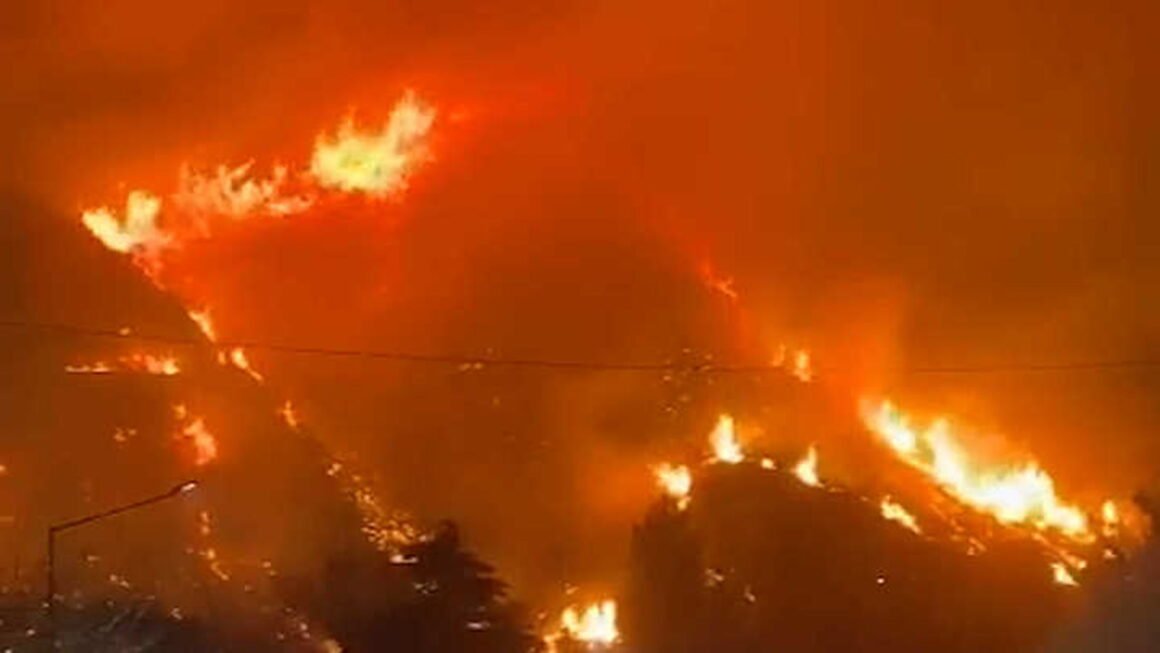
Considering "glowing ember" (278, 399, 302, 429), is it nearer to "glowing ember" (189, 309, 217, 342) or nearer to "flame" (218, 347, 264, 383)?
"flame" (218, 347, 264, 383)

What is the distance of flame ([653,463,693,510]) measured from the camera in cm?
6028

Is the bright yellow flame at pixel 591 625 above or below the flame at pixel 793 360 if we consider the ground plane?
below

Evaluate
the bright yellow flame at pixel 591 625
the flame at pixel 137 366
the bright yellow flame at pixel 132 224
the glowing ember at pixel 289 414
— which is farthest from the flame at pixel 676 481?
the bright yellow flame at pixel 132 224

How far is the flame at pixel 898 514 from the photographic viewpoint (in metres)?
63.9

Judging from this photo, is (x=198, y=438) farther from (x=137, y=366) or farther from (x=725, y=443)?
(x=725, y=443)

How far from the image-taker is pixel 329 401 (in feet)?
195

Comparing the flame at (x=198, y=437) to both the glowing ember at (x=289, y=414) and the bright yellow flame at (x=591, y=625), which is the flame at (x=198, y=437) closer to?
the glowing ember at (x=289, y=414)

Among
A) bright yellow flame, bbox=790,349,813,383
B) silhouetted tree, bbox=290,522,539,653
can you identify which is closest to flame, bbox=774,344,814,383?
bright yellow flame, bbox=790,349,813,383

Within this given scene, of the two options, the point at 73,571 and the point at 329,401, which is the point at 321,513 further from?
the point at 73,571

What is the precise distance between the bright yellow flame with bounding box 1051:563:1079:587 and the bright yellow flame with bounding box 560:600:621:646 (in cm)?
1397

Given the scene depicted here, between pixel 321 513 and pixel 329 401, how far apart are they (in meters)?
3.62

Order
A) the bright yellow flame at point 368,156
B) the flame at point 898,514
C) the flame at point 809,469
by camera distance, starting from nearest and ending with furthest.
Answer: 1. the bright yellow flame at point 368,156
2. the flame at point 898,514
3. the flame at point 809,469

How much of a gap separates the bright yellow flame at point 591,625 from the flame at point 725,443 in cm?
866

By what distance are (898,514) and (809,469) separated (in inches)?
139
